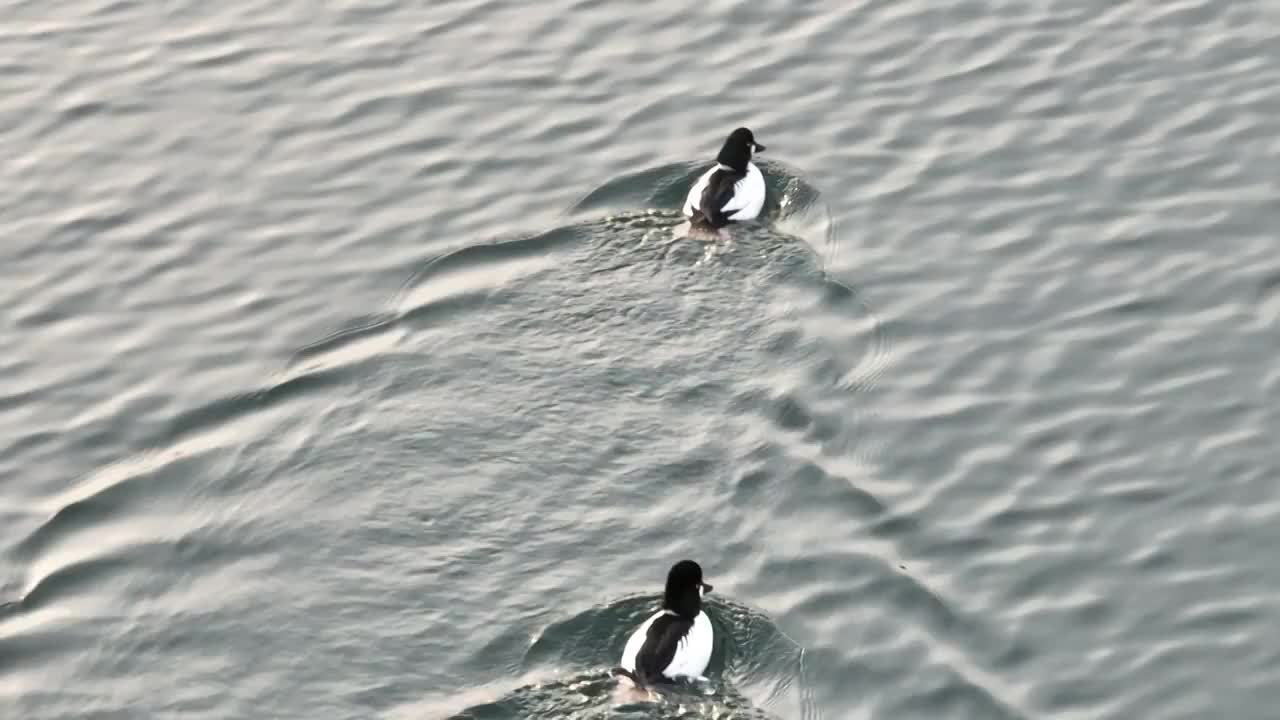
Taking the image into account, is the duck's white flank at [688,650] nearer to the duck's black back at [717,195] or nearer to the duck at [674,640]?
the duck at [674,640]

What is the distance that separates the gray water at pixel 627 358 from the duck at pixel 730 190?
28cm

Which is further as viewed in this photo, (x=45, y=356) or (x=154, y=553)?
(x=45, y=356)

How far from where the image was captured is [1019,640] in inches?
579

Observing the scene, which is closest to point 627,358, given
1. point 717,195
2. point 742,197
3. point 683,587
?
point 717,195

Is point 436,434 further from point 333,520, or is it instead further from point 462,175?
point 462,175

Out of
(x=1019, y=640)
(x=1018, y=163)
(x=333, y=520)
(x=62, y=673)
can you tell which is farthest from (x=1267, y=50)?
(x=62, y=673)

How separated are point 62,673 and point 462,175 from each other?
6.86 meters

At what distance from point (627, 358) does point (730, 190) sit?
6.95 ft

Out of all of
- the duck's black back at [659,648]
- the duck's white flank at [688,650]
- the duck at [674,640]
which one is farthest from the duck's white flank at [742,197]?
the duck's black back at [659,648]

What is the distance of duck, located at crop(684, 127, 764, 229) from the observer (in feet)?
61.4

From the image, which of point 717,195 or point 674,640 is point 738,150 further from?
point 674,640

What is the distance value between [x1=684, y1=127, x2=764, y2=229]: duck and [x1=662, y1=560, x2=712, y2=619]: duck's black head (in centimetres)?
469

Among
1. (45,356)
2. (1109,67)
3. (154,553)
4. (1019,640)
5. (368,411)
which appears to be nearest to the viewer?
(1019,640)

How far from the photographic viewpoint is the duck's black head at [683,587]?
14727 millimetres
